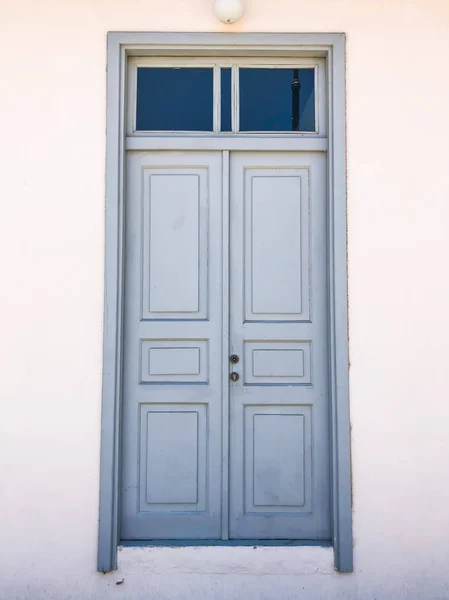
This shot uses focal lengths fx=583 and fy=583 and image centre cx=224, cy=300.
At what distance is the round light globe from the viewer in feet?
10.2

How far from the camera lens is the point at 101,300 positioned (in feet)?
10.3

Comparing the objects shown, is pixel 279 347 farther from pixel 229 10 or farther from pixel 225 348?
pixel 229 10

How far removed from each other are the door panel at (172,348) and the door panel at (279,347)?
12cm

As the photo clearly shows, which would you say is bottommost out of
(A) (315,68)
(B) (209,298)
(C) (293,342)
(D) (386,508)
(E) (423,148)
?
(D) (386,508)

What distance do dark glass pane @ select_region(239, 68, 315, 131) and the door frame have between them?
0.41 ft

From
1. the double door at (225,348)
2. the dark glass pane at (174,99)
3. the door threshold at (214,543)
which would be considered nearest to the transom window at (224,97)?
the dark glass pane at (174,99)

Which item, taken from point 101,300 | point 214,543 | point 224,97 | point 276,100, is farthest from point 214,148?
point 214,543

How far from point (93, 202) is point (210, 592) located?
218 centimetres

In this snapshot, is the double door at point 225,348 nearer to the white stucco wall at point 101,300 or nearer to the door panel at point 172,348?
the door panel at point 172,348

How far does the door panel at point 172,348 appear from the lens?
3.24 m

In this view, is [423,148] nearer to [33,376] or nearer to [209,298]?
[209,298]

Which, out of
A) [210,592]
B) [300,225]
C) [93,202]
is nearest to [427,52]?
[300,225]

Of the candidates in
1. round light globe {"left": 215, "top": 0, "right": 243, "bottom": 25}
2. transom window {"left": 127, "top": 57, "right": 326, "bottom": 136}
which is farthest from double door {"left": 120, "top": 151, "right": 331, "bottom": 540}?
round light globe {"left": 215, "top": 0, "right": 243, "bottom": 25}

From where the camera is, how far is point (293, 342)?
10.8 ft
